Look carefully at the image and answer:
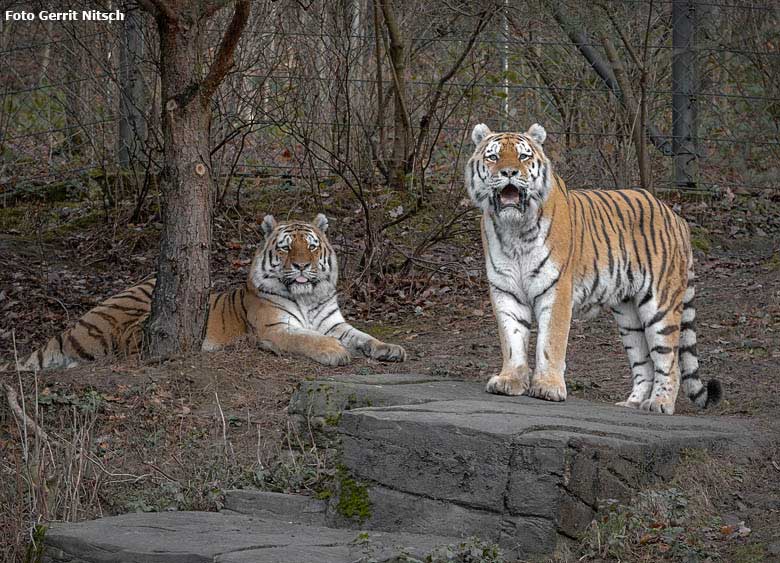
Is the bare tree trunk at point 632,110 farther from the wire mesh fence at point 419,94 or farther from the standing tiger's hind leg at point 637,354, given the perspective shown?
the standing tiger's hind leg at point 637,354

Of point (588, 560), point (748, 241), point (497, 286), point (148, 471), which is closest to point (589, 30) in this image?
point (748, 241)

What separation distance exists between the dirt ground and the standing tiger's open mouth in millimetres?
1588

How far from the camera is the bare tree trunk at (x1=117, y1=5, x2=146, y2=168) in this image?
10.4 meters

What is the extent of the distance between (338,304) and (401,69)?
2369mm

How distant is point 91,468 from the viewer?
5.48 metres

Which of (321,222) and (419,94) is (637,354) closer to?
(321,222)

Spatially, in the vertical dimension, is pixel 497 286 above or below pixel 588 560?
above

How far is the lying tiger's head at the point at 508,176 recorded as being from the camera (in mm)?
5730

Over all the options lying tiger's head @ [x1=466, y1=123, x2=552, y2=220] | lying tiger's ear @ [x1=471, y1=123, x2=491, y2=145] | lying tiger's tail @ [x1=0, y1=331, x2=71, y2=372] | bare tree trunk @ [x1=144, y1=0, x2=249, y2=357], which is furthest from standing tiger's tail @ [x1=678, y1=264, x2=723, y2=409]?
lying tiger's tail @ [x1=0, y1=331, x2=71, y2=372]

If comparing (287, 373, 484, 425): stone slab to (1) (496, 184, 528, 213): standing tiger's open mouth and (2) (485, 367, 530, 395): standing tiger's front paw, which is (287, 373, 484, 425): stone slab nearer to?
(2) (485, 367, 530, 395): standing tiger's front paw

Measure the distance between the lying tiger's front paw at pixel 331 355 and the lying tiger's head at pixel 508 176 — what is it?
7.31 feet

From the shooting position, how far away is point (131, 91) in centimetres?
1074

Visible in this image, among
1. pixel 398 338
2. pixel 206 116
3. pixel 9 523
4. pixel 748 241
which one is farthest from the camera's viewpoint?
pixel 748 241

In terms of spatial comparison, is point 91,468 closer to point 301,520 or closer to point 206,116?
point 301,520
